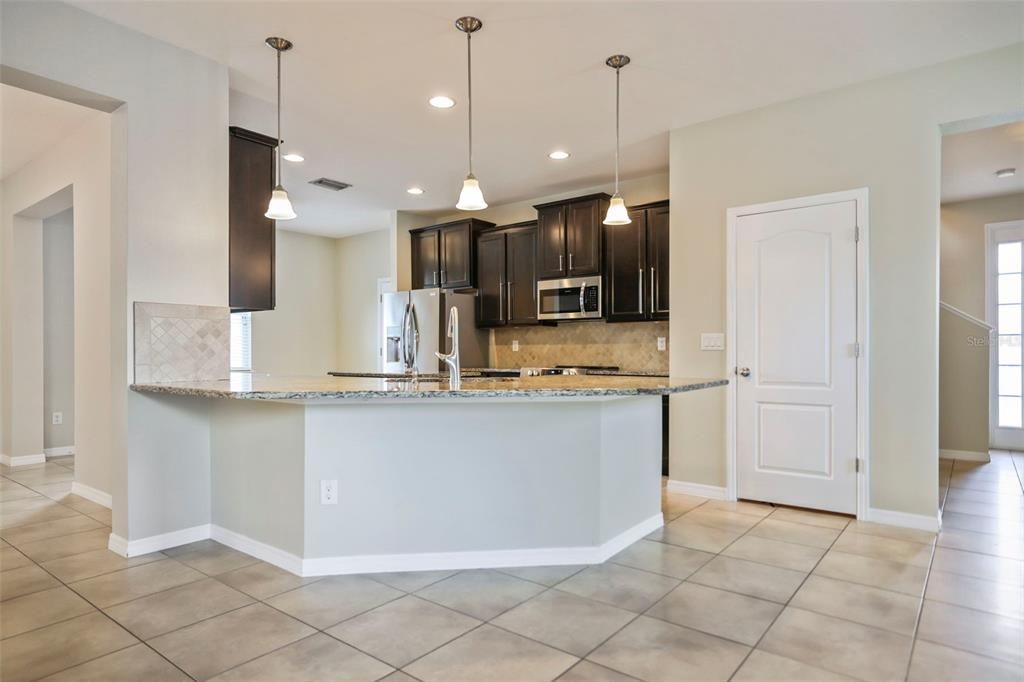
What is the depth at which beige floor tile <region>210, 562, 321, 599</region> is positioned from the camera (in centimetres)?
249

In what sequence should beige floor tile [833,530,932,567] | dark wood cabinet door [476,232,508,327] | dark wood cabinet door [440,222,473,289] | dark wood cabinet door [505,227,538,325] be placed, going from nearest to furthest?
beige floor tile [833,530,932,567] < dark wood cabinet door [505,227,538,325] < dark wood cabinet door [476,232,508,327] < dark wood cabinet door [440,222,473,289]

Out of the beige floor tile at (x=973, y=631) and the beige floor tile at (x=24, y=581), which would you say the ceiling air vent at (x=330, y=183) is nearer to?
the beige floor tile at (x=24, y=581)

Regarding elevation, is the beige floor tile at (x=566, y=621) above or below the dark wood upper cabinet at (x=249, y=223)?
below

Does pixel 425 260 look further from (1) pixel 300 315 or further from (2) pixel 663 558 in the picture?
(2) pixel 663 558

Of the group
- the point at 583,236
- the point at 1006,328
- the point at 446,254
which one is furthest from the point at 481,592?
the point at 1006,328

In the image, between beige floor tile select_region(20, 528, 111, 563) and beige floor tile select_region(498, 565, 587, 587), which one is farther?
beige floor tile select_region(20, 528, 111, 563)

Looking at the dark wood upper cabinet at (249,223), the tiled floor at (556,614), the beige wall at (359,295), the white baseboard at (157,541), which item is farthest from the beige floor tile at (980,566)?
the beige wall at (359,295)

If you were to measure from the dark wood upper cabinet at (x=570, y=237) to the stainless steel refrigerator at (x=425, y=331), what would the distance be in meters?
1.01

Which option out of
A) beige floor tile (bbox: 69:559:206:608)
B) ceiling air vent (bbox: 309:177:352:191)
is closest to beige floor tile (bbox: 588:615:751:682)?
beige floor tile (bbox: 69:559:206:608)

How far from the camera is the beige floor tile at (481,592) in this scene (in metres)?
2.32

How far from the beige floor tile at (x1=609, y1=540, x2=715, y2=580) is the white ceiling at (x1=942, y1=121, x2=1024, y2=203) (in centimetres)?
369

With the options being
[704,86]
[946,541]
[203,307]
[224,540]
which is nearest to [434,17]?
[704,86]

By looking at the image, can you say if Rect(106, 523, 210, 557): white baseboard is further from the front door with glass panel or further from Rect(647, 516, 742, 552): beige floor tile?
the front door with glass panel

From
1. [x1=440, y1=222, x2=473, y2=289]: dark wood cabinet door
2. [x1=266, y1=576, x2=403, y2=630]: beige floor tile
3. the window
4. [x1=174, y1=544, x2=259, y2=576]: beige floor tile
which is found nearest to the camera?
[x1=266, y1=576, x2=403, y2=630]: beige floor tile
